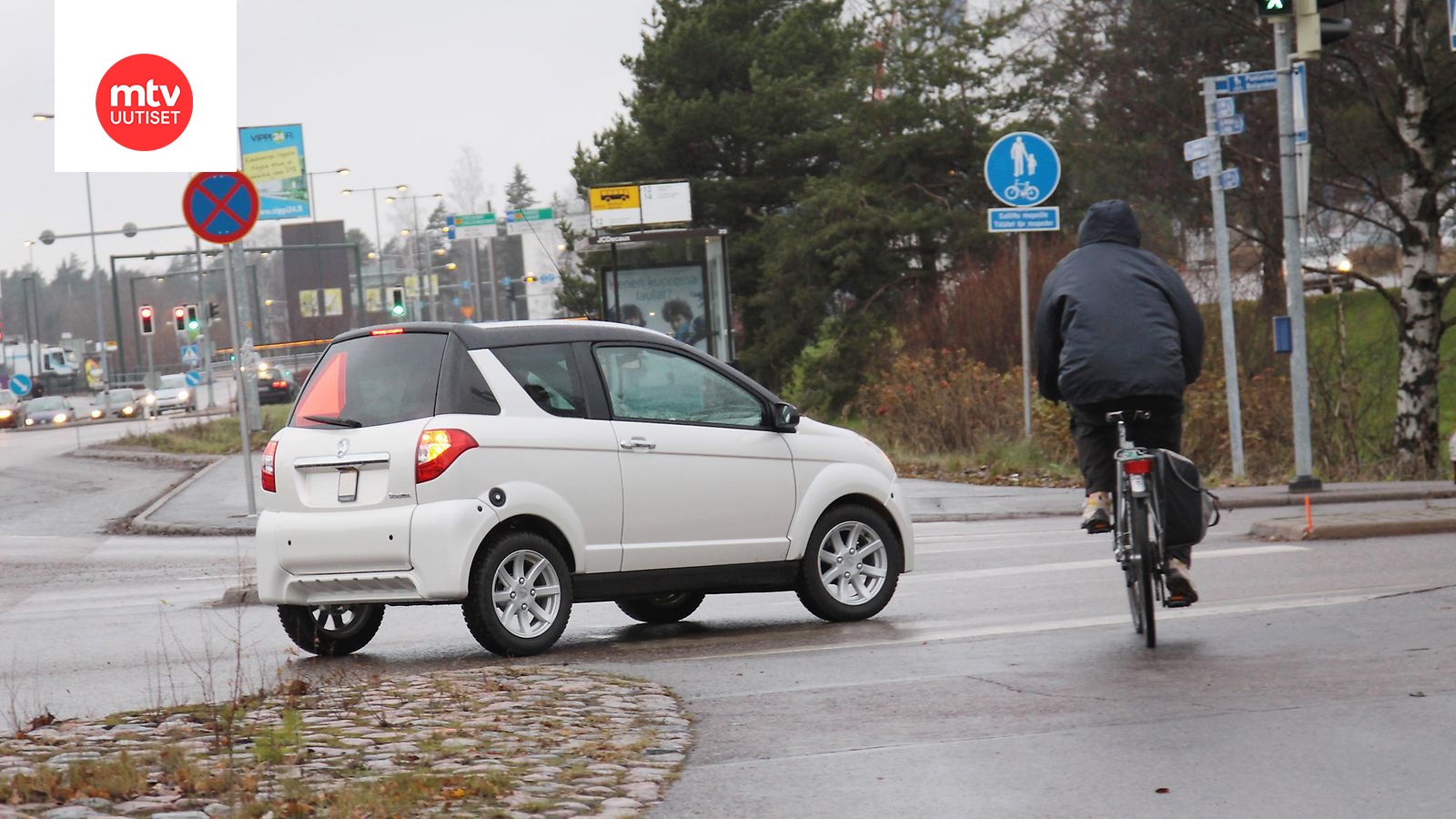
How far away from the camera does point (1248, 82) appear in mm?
17094

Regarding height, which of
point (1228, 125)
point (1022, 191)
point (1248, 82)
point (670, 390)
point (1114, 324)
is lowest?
point (670, 390)

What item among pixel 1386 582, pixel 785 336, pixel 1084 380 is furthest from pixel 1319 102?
pixel 1084 380

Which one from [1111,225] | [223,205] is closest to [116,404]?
[223,205]

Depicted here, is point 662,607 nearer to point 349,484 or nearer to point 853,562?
point 853,562

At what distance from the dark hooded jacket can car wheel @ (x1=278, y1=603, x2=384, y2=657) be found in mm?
3936

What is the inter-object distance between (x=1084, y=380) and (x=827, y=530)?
2.16 meters

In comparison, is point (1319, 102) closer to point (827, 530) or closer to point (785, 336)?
point (785, 336)

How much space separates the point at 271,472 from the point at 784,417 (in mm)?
Answer: 2802

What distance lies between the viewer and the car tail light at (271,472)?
9.30 m

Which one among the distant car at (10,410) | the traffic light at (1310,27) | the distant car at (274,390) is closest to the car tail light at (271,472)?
the traffic light at (1310,27)

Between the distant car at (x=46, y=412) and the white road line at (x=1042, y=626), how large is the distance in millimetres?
67009

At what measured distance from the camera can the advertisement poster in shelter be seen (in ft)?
95.4

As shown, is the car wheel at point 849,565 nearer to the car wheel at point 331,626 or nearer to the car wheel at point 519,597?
the car wheel at point 519,597

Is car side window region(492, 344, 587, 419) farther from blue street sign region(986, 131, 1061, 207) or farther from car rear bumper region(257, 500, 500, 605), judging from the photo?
blue street sign region(986, 131, 1061, 207)
